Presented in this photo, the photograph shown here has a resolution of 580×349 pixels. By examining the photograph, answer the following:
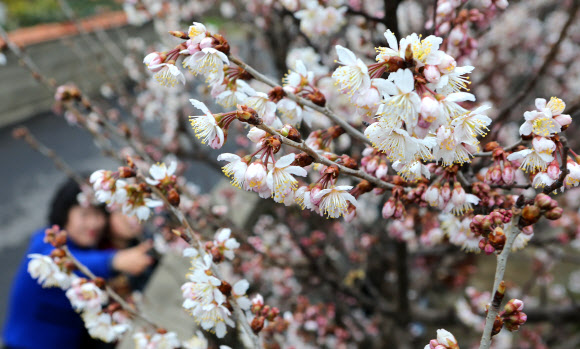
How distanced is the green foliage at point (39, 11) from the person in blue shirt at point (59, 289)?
6.91 m

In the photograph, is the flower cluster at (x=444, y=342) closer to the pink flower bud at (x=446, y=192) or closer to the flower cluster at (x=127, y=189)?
the pink flower bud at (x=446, y=192)

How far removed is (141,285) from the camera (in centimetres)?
383

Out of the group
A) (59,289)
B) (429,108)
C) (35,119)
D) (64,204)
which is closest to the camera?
(429,108)

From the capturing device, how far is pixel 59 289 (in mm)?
2867

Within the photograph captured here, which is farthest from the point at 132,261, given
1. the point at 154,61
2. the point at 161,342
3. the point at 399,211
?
the point at 399,211

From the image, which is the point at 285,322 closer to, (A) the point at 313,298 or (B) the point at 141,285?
(A) the point at 313,298

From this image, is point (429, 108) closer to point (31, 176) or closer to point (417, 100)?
point (417, 100)

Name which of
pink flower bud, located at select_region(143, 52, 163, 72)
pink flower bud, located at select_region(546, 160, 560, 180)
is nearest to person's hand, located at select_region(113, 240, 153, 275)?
pink flower bud, located at select_region(143, 52, 163, 72)

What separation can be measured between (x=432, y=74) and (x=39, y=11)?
10.4 metres

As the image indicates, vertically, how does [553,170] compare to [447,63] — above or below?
below

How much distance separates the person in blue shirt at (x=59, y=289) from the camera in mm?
2758

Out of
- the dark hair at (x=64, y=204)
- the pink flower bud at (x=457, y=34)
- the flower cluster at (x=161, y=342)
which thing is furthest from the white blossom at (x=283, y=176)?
the dark hair at (x=64, y=204)

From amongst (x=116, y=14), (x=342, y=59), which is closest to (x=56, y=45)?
(x=116, y=14)

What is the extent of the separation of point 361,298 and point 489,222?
164 cm
